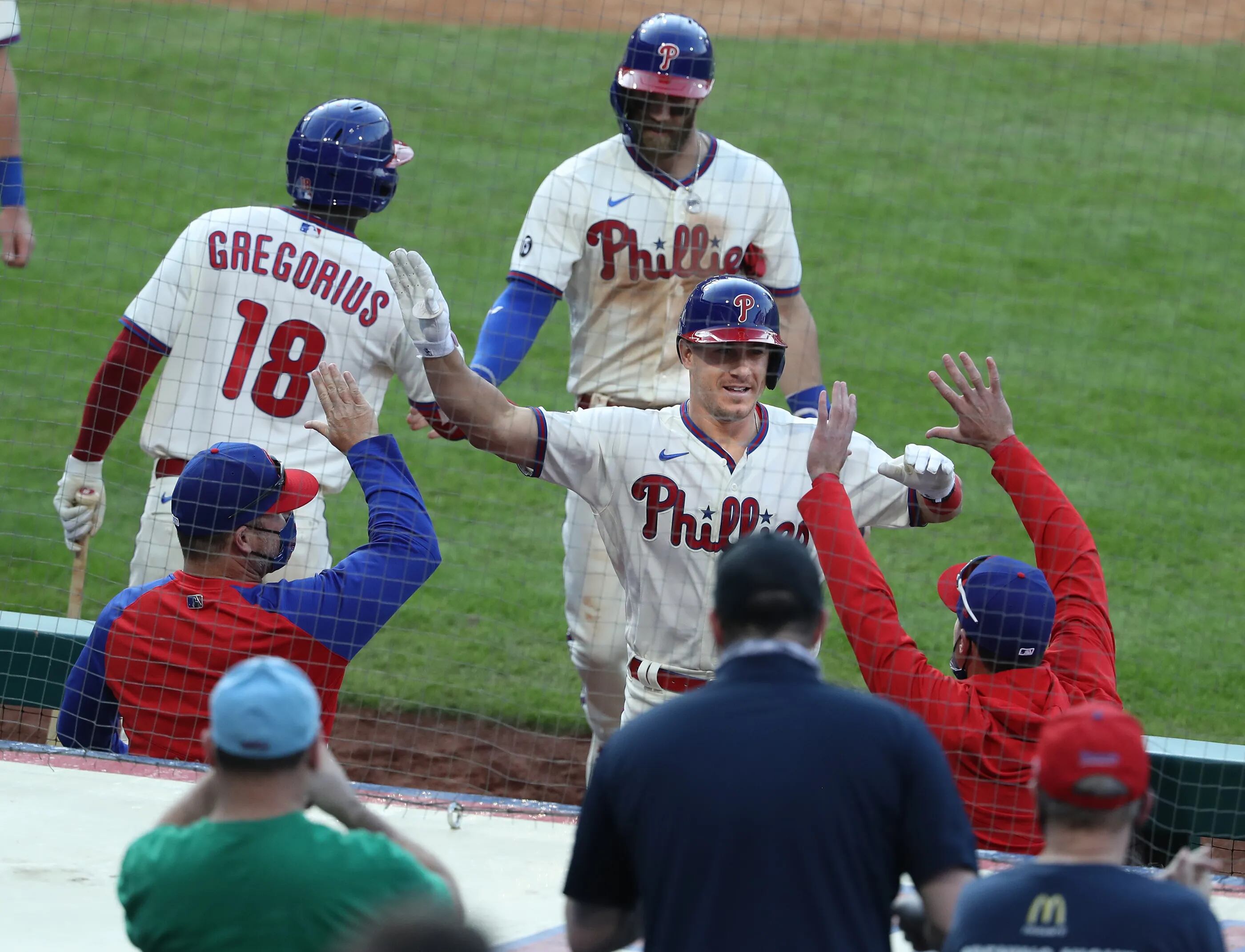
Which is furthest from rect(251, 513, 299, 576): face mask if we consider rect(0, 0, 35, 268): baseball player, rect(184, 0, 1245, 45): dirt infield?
rect(184, 0, 1245, 45): dirt infield

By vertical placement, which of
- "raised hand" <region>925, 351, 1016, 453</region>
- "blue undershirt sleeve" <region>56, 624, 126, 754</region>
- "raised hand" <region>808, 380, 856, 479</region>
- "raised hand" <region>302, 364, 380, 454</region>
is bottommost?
"blue undershirt sleeve" <region>56, 624, 126, 754</region>

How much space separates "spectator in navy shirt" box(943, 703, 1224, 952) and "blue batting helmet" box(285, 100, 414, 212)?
323 centimetres

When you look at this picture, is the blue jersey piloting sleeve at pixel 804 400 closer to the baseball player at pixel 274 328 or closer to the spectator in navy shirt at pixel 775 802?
the baseball player at pixel 274 328

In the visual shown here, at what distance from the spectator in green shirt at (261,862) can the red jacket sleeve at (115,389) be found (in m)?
2.84

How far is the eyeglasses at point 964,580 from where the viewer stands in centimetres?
353

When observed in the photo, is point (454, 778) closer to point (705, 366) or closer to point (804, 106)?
point (705, 366)

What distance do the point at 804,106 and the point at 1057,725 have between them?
1127 centimetres

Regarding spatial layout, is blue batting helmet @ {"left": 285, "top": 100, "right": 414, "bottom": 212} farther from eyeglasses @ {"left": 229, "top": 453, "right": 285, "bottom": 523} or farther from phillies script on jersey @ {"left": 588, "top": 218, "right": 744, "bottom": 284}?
eyeglasses @ {"left": 229, "top": 453, "right": 285, "bottom": 523}

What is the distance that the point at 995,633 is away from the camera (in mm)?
3469

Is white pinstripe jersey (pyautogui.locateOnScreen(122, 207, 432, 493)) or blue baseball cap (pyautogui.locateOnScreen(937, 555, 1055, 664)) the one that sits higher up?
white pinstripe jersey (pyautogui.locateOnScreen(122, 207, 432, 493))

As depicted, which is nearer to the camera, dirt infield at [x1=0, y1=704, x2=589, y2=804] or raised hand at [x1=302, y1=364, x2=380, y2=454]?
raised hand at [x1=302, y1=364, x2=380, y2=454]

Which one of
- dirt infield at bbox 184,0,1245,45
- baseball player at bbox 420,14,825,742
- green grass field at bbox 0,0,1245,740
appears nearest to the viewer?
baseball player at bbox 420,14,825,742

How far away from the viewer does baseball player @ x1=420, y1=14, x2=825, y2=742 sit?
5207mm

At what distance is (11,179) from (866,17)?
10.5 m
